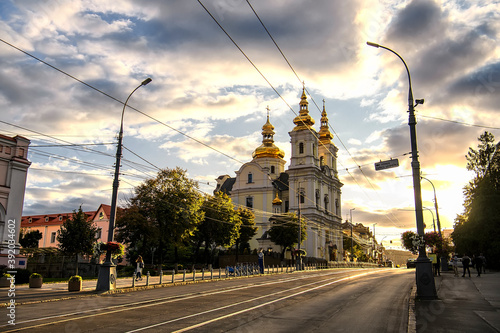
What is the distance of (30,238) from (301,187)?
5021 centimetres

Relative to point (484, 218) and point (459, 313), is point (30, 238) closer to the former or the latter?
point (484, 218)

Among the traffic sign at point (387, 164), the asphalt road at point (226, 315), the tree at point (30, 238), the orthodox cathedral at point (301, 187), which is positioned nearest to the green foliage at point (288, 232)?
the orthodox cathedral at point (301, 187)

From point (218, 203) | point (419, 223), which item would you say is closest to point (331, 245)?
point (218, 203)

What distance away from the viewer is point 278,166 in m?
87.4

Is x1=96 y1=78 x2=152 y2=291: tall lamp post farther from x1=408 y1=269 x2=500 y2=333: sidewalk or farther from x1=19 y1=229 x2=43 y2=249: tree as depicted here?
x1=19 y1=229 x2=43 y2=249: tree

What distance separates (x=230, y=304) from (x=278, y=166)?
74.0 meters

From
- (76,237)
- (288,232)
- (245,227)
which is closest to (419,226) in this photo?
(76,237)

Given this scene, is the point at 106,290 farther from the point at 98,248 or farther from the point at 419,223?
the point at 419,223

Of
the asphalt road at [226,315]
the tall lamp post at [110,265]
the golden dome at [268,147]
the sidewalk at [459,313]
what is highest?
the golden dome at [268,147]

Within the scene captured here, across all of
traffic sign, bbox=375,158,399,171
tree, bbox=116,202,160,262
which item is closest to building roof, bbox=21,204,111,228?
tree, bbox=116,202,160,262

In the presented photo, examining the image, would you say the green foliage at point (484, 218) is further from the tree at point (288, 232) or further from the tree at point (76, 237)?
the tree at point (76, 237)

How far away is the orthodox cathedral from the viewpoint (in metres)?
75.4

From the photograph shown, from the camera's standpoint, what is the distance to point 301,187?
77.0 m

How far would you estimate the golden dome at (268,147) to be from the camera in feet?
289
